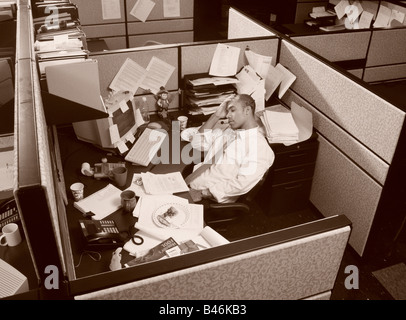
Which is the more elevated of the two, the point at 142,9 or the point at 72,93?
the point at 72,93

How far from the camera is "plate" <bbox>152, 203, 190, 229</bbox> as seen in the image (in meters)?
1.90

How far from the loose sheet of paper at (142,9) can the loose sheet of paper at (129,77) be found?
183 cm

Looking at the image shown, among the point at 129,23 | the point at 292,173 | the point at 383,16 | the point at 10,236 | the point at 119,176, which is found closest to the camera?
the point at 10,236

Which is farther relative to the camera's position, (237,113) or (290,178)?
(290,178)

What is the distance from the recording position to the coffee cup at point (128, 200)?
1984mm

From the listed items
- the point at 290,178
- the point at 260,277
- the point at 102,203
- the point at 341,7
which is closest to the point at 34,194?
the point at 260,277

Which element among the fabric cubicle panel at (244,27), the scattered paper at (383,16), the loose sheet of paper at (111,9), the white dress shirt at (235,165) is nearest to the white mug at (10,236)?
the white dress shirt at (235,165)

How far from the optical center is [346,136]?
2.55 meters

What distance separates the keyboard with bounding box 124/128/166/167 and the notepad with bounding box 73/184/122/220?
0.27 m

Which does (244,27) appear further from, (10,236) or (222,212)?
(10,236)

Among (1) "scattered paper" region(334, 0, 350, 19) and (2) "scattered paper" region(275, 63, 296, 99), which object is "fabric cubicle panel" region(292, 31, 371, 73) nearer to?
(2) "scattered paper" region(275, 63, 296, 99)

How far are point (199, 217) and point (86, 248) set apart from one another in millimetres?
530

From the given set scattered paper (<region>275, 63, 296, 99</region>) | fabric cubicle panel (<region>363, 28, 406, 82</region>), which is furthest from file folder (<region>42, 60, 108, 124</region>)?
fabric cubicle panel (<region>363, 28, 406, 82</region>)

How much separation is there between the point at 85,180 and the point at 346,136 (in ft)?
5.17
